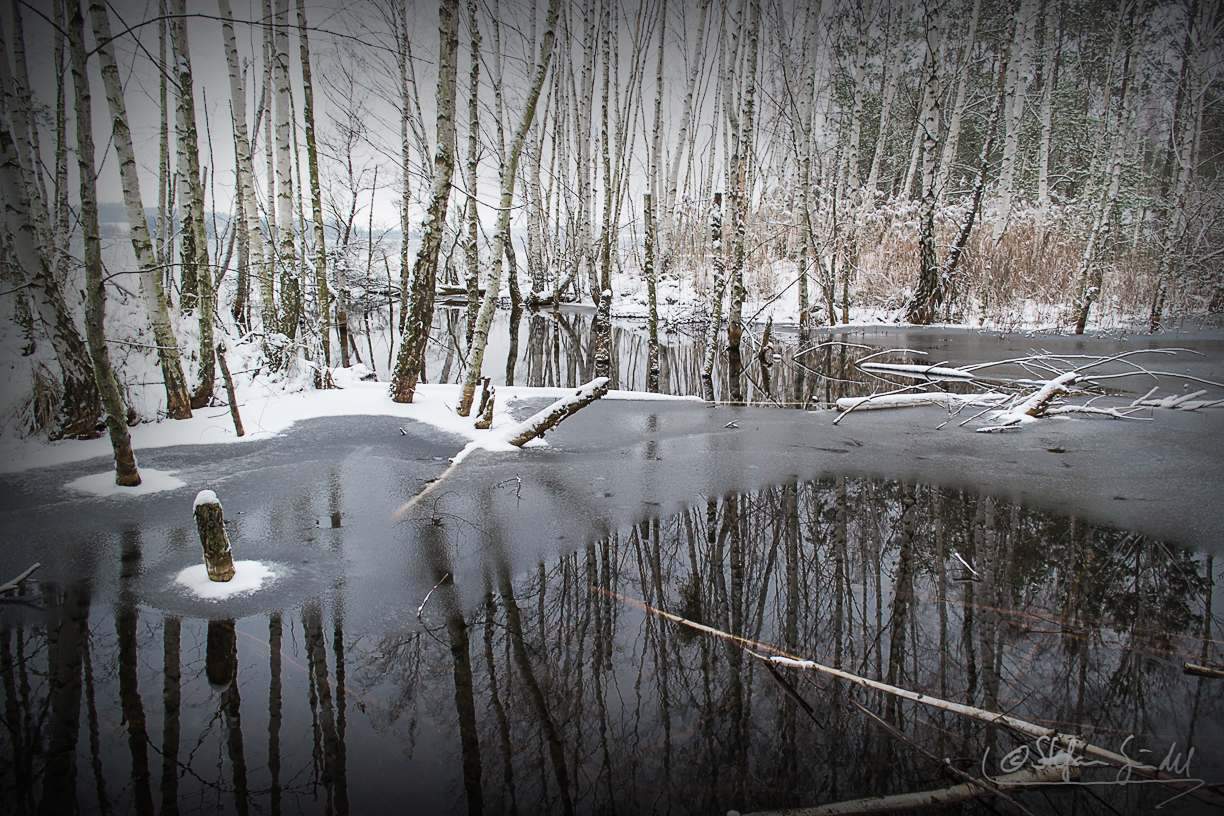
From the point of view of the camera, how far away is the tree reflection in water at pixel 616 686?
6.49ft

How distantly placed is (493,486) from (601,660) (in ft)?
7.63

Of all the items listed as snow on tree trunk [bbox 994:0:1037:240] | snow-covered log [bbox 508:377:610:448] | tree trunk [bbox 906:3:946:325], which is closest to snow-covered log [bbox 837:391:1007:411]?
snow-covered log [bbox 508:377:610:448]

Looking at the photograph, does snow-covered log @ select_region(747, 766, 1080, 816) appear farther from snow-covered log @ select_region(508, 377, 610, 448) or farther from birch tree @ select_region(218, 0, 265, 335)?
birch tree @ select_region(218, 0, 265, 335)

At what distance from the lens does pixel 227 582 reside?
10.5ft

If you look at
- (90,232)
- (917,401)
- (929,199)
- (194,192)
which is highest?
(929,199)

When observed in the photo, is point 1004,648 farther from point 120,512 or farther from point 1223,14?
point 1223,14

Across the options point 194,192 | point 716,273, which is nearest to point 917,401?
point 716,273

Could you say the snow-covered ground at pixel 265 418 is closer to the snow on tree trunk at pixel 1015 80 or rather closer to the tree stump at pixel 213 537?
the tree stump at pixel 213 537

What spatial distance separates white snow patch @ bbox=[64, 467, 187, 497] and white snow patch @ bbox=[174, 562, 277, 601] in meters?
1.54

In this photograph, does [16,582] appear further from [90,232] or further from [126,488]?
[90,232]

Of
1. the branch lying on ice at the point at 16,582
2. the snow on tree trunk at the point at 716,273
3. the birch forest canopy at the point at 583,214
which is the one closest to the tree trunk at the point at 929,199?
the birch forest canopy at the point at 583,214

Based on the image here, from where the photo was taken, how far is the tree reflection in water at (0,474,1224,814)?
6.49 feet

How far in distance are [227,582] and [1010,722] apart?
359 cm
